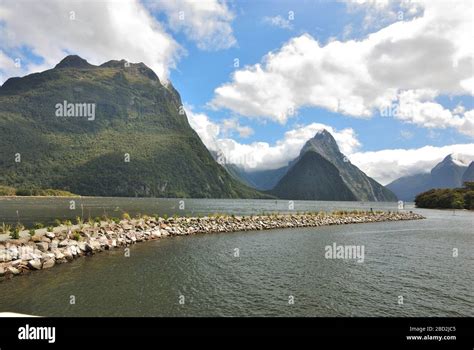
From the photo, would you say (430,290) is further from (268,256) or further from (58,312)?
(58,312)

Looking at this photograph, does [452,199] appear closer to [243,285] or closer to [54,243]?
[243,285]

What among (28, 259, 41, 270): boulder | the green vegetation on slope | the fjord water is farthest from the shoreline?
the green vegetation on slope

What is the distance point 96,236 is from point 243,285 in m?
20.9

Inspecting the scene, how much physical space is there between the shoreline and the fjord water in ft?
4.77

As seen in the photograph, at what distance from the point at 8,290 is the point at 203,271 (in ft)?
41.4

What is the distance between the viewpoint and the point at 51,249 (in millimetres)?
26094

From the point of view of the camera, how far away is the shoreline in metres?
A: 23.1

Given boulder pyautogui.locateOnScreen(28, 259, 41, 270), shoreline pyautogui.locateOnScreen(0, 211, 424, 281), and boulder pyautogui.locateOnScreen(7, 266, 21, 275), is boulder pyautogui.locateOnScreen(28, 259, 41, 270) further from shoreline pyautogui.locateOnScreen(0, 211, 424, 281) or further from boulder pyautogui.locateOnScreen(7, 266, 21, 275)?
boulder pyautogui.locateOnScreen(7, 266, 21, 275)

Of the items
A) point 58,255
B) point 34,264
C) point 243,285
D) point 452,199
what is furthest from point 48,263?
point 452,199

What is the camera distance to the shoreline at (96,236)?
75.9 ft
